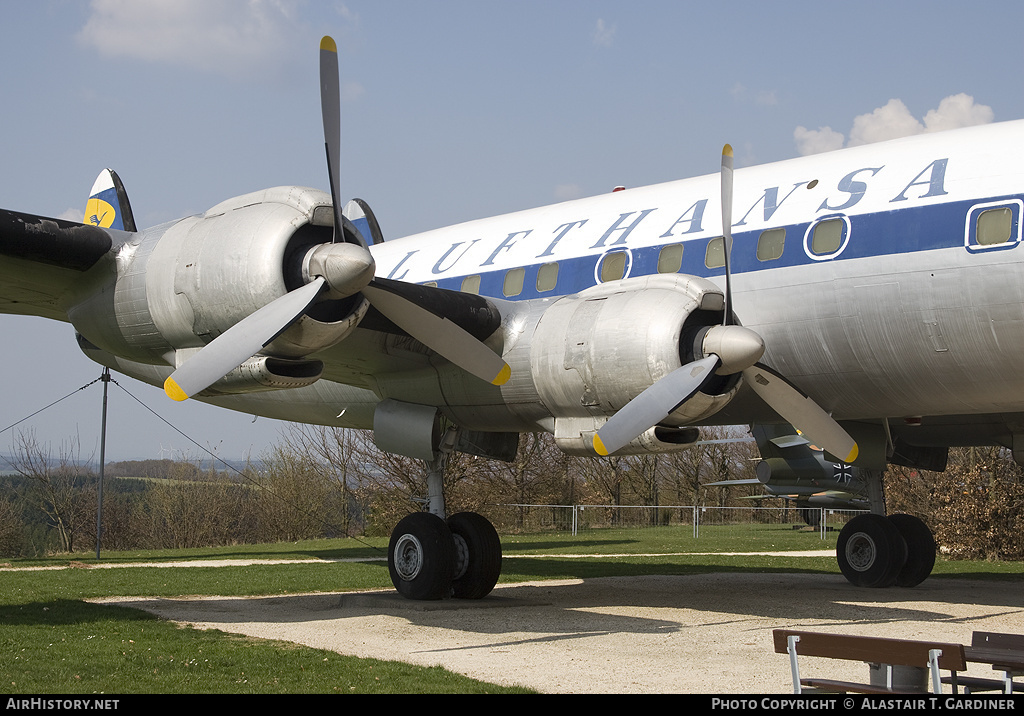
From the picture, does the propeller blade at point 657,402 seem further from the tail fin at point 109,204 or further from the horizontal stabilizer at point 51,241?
the tail fin at point 109,204

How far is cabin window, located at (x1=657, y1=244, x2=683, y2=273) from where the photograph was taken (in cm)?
1072

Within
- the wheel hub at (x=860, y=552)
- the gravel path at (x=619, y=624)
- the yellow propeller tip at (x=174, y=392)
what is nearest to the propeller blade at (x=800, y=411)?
the gravel path at (x=619, y=624)

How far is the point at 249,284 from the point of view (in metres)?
8.53

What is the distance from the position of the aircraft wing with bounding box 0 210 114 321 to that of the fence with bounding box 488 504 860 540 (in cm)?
2453

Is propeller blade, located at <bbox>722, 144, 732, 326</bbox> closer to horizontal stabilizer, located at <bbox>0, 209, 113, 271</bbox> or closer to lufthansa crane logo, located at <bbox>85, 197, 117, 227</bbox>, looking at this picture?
horizontal stabilizer, located at <bbox>0, 209, 113, 271</bbox>

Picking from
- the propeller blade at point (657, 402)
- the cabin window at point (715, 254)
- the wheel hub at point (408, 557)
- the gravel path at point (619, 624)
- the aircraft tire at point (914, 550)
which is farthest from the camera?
the aircraft tire at point (914, 550)

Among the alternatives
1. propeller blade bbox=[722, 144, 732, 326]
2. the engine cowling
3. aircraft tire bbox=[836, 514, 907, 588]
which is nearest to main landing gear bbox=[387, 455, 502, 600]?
the engine cowling

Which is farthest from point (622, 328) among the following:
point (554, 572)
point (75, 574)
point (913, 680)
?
point (75, 574)

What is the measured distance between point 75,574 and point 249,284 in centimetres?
973

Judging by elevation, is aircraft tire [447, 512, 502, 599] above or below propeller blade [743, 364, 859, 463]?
below

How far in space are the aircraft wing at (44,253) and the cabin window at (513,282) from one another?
4732 millimetres

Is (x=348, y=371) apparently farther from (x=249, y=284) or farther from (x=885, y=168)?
(x=885, y=168)

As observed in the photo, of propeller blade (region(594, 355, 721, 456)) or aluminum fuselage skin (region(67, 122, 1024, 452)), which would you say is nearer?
propeller blade (region(594, 355, 721, 456))

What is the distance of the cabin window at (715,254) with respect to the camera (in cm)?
1041
